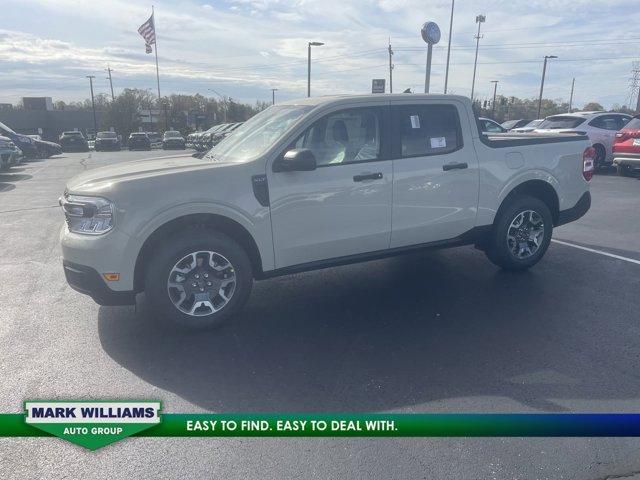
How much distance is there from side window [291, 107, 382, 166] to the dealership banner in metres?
2.97

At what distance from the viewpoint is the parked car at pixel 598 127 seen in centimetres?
1493

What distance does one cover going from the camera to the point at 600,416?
1.68 metres

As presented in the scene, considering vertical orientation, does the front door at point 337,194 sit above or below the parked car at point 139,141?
above

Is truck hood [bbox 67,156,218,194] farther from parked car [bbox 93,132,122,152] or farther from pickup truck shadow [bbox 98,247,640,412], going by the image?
parked car [bbox 93,132,122,152]

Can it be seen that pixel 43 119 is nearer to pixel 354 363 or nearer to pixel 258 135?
pixel 258 135

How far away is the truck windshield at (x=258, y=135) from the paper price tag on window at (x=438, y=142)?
129cm

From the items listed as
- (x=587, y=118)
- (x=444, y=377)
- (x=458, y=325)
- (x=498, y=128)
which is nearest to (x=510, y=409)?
(x=444, y=377)

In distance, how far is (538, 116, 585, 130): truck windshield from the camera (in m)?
15.0

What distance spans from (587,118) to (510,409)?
14517mm

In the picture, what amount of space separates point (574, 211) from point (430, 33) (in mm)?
8130

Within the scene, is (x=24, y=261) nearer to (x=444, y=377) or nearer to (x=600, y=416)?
(x=444, y=377)

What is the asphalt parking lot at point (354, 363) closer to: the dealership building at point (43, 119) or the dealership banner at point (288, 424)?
the dealership banner at point (288, 424)

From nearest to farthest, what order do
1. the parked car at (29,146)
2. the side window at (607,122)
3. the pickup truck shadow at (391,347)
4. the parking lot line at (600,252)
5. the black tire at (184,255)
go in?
the pickup truck shadow at (391,347) < the black tire at (184,255) < the parking lot line at (600,252) < the side window at (607,122) < the parked car at (29,146)

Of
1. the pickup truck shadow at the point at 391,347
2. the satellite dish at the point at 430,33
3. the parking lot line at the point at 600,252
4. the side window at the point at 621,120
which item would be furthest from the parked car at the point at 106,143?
the parking lot line at the point at 600,252
